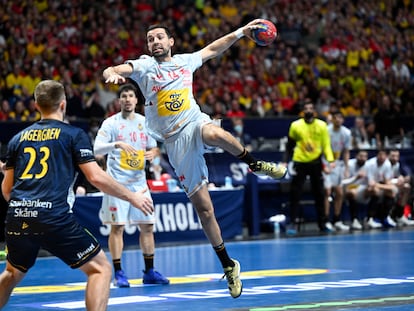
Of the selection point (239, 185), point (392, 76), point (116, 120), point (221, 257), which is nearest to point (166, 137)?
point (221, 257)

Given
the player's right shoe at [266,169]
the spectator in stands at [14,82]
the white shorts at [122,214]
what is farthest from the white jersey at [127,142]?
the spectator in stands at [14,82]

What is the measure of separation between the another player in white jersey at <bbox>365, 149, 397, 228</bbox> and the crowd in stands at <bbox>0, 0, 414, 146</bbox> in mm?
3132

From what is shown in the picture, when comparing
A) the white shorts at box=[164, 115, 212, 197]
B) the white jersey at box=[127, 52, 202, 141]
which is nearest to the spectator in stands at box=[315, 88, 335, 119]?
the white jersey at box=[127, 52, 202, 141]

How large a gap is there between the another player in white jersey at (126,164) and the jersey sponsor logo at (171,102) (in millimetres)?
1910

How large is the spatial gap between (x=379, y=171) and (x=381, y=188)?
42cm

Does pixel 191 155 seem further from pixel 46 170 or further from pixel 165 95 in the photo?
pixel 46 170

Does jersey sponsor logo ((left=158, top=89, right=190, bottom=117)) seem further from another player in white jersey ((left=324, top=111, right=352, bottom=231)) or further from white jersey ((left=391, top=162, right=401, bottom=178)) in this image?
white jersey ((left=391, top=162, right=401, bottom=178))

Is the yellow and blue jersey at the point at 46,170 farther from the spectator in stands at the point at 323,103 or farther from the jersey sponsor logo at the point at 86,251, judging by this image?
the spectator in stands at the point at 323,103

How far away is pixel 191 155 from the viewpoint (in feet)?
33.6

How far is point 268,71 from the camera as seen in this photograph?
2669 centimetres

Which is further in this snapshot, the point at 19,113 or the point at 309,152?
the point at 19,113

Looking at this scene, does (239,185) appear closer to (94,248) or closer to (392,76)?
(392,76)

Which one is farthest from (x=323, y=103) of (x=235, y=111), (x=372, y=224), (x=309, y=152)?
(x=309, y=152)

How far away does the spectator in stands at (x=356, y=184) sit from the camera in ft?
70.8
